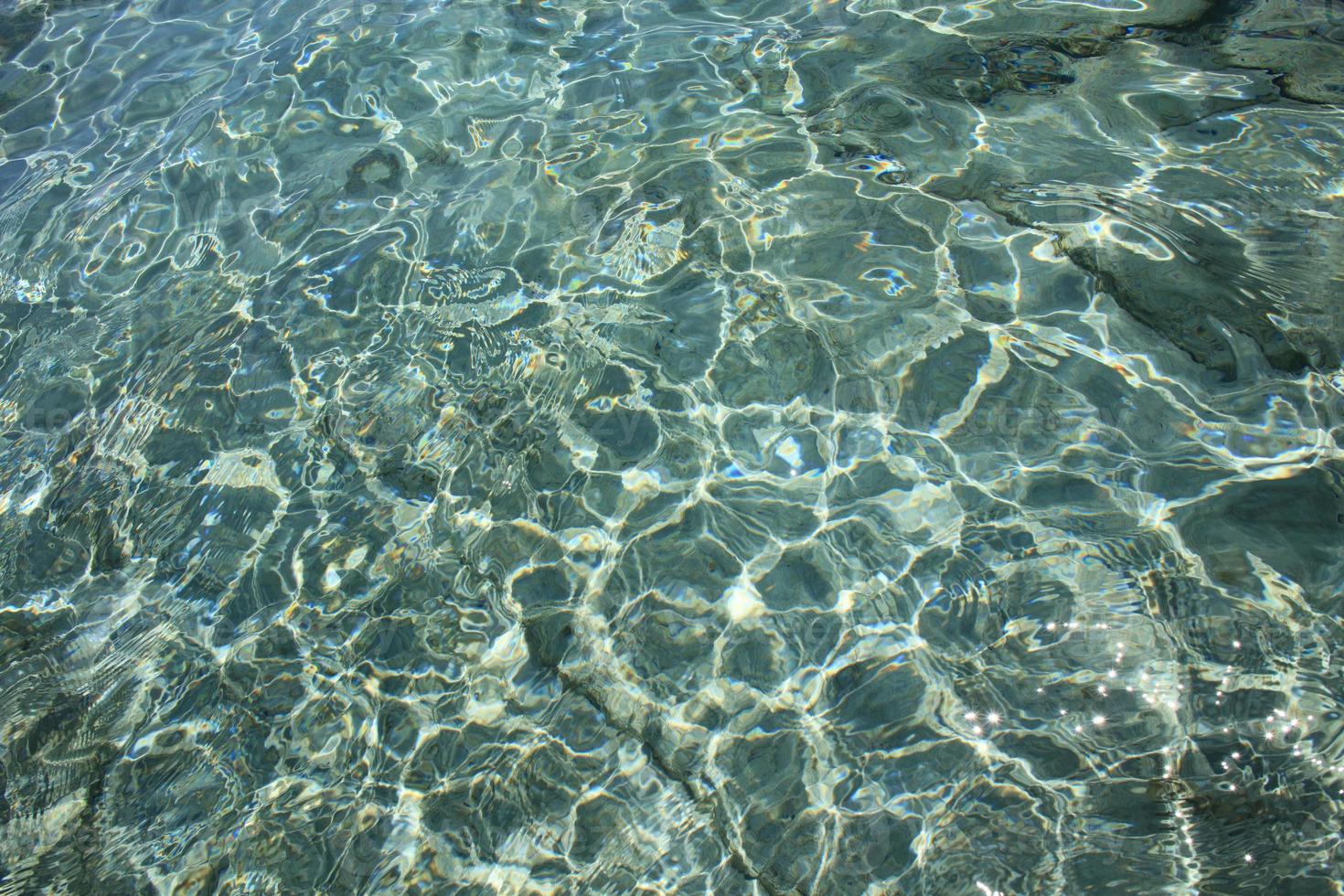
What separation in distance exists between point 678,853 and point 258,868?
1291 millimetres

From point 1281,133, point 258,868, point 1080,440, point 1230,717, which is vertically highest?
point 1281,133

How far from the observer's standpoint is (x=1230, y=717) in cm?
267

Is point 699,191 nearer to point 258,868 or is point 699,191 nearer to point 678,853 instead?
point 678,853

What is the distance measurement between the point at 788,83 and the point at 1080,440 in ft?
8.28

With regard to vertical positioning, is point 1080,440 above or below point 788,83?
below

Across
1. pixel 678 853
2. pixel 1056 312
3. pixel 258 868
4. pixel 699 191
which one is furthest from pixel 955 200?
pixel 258 868

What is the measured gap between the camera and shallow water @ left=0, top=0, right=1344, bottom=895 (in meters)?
2.74

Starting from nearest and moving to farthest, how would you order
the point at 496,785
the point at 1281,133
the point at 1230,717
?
the point at 1230,717 → the point at 496,785 → the point at 1281,133

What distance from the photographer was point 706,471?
3.43m

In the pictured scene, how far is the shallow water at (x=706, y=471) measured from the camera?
108 inches

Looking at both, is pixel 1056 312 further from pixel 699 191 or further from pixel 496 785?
pixel 496 785

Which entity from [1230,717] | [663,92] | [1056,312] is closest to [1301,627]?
[1230,717]

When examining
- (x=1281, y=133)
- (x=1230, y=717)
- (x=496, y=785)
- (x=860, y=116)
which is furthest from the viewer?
(x=860, y=116)

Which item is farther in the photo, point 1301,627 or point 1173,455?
point 1173,455
